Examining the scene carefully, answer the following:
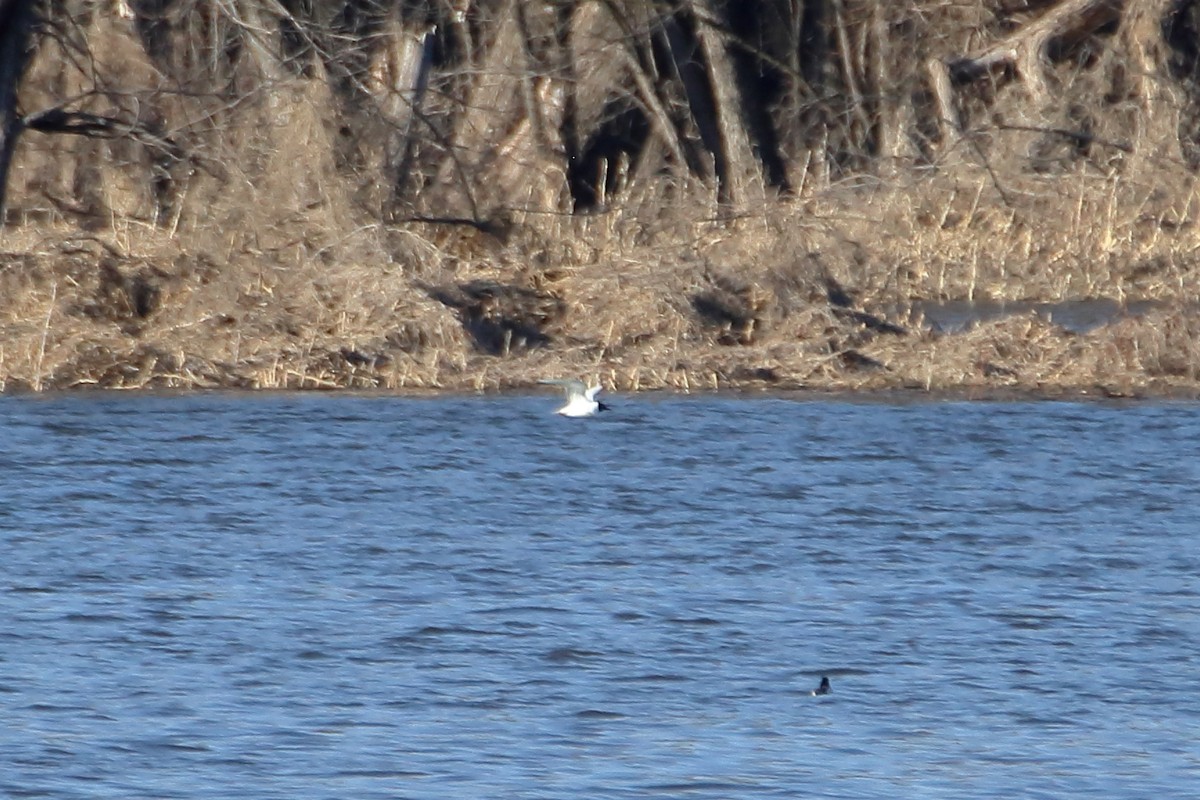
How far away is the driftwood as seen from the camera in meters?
24.4

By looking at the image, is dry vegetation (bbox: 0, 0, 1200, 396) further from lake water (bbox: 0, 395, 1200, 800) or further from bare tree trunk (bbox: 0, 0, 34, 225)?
lake water (bbox: 0, 395, 1200, 800)

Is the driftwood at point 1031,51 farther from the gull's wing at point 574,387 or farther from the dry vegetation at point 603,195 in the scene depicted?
the gull's wing at point 574,387

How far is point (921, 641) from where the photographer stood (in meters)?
9.74

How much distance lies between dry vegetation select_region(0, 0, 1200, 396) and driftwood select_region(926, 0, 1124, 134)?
5cm

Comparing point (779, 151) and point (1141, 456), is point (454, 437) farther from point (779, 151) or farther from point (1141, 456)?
point (779, 151)

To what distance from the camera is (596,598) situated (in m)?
10.6

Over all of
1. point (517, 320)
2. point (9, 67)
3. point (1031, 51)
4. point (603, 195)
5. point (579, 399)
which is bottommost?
point (579, 399)

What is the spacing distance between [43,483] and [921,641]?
19.2 feet

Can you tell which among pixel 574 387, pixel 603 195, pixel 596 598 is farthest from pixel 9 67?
pixel 596 598

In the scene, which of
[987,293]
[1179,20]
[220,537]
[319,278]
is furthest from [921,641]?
[1179,20]

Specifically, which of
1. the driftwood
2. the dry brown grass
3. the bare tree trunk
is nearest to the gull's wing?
the dry brown grass

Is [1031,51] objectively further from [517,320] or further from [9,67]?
[9,67]

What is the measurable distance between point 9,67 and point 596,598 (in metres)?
9.34

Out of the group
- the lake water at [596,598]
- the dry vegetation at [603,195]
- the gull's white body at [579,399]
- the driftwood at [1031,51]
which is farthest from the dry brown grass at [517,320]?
the driftwood at [1031,51]
